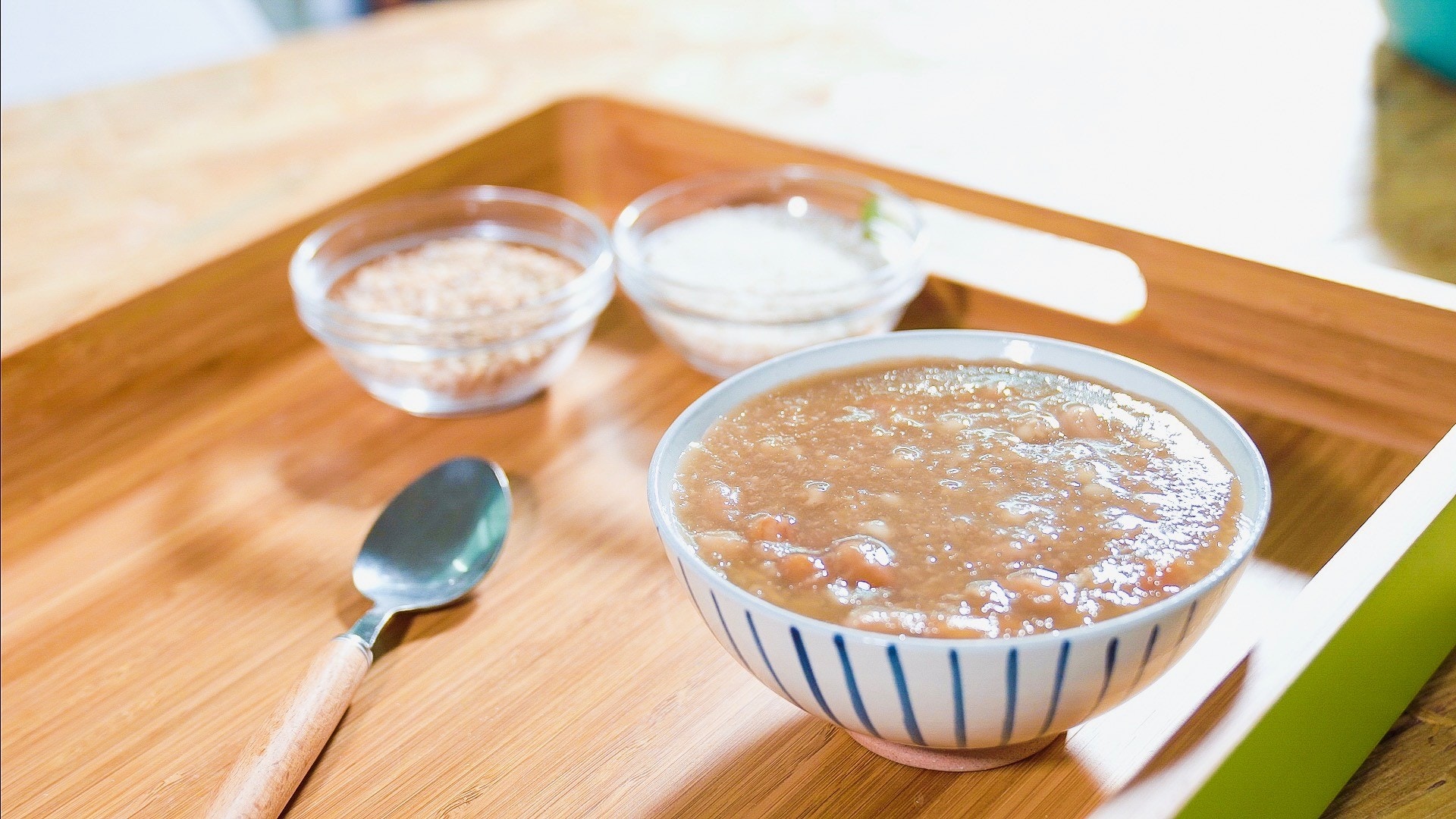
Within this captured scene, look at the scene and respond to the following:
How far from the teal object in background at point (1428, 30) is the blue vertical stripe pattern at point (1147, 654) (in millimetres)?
1498

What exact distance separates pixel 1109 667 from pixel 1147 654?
0.09 feet

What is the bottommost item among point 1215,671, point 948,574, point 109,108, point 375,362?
point 109,108

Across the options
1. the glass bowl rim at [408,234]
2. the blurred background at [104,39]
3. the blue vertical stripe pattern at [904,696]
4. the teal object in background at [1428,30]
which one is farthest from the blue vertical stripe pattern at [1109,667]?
the blurred background at [104,39]

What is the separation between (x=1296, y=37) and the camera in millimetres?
2102

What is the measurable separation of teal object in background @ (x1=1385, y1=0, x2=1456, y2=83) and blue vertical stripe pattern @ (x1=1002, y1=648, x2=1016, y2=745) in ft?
5.09

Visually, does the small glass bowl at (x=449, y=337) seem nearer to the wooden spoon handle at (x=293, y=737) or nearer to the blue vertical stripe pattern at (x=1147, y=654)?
the wooden spoon handle at (x=293, y=737)

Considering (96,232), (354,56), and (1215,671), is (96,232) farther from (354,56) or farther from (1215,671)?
(1215,671)

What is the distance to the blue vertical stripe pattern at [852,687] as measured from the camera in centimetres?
69

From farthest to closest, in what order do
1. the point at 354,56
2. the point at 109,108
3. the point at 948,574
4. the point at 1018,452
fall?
the point at 354,56 → the point at 109,108 → the point at 1018,452 → the point at 948,574

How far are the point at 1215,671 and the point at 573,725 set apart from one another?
1.56ft

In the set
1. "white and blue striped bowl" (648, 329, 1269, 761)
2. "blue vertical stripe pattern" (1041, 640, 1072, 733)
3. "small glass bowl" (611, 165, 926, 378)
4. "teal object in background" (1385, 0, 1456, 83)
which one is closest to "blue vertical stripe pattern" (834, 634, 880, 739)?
"white and blue striped bowl" (648, 329, 1269, 761)

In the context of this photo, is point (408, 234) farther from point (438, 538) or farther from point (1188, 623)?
point (1188, 623)

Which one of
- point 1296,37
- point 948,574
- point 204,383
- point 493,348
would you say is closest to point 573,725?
point 948,574

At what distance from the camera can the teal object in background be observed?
1806 millimetres
